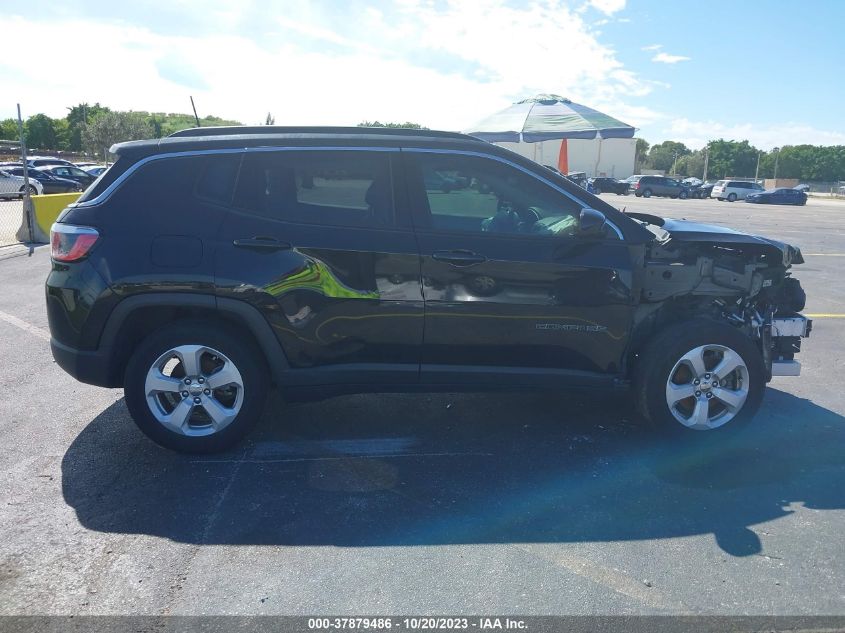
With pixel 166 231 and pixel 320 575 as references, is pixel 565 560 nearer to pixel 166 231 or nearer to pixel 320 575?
pixel 320 575

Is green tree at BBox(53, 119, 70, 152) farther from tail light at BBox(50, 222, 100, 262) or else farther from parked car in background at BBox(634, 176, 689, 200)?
tail light at BBox(50, 222, 100, 262)

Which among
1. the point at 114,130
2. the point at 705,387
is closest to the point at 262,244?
the point at 705,387

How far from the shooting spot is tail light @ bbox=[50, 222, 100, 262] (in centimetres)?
384

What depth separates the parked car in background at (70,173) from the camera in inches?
1108

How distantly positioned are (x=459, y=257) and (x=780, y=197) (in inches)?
1930

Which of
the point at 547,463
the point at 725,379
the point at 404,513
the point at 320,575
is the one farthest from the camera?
the point at 725,379

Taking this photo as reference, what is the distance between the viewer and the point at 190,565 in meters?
2.99

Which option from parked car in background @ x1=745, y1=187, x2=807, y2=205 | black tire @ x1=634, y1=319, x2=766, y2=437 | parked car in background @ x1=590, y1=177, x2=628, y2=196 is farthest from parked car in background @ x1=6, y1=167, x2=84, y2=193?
parked car in background @ x1=745, y1=187, x2=807, y2=205

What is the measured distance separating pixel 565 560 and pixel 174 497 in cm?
207

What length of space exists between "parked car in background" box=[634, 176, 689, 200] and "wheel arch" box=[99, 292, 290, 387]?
47888mm

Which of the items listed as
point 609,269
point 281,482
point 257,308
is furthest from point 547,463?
point 257,308

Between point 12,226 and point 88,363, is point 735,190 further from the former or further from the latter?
point 88,363

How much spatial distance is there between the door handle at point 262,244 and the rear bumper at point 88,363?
40.7 inches

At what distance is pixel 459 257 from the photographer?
391 centimetres
